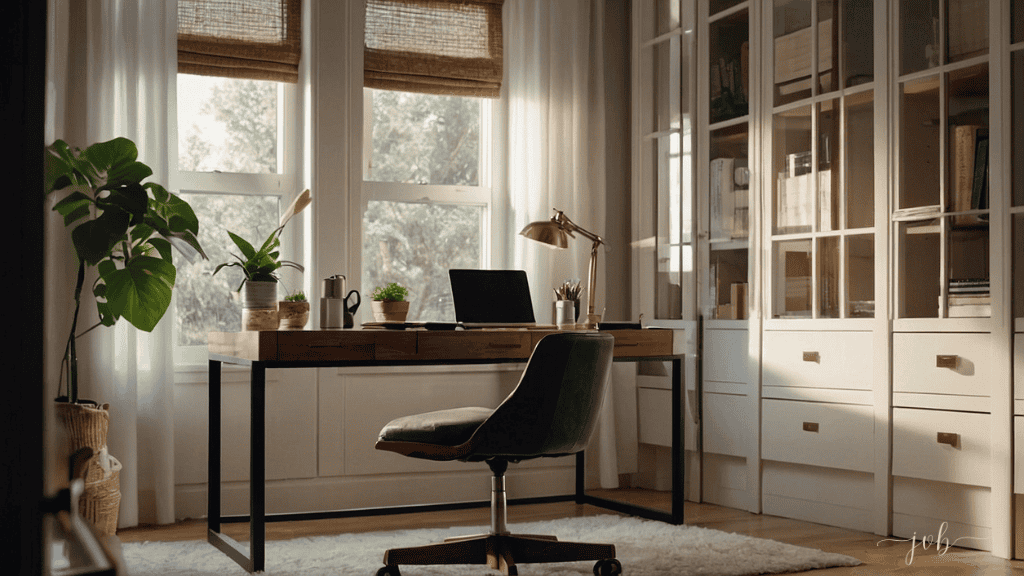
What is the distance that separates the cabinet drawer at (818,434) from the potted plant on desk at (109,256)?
2.28m

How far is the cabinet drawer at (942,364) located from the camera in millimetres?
3031

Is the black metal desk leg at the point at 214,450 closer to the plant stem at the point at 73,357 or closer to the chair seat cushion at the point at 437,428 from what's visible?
the plant stem at the point at 73,357

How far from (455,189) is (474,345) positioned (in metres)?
1.39

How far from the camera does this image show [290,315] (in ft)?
10.1

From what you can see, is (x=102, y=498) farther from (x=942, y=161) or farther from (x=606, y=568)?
(x=942, y=161)

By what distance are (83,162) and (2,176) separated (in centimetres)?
306

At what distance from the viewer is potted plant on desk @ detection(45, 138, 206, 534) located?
3053mm

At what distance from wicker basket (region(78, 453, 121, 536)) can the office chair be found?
1109 millimetres

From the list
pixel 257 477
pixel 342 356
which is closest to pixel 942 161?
pixel 342 356

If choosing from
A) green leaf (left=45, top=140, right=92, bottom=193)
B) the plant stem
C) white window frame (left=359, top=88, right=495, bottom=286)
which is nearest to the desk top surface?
the plant stem

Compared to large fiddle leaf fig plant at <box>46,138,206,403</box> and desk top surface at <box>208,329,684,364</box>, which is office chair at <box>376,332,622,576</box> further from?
large fiddle leaf fig plant at <box>46,138,206,403</box>

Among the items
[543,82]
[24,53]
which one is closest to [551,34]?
[543,82]

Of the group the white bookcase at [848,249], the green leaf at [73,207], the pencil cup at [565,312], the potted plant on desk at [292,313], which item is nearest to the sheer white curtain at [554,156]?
the white bookcase at [848,249]

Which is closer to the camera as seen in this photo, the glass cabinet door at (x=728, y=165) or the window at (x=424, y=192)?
the glass cabinet door at (x=728, y=165)
